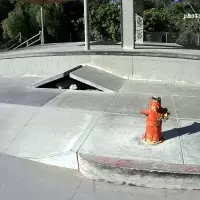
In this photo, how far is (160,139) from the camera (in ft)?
18.4

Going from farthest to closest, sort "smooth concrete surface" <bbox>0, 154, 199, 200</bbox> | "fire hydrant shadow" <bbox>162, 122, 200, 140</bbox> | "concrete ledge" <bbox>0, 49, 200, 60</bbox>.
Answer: "concrete ledge" <bbox>0, 49, 200, 60</bbox> → "fire hydrant shadow" <bbox>162, 122, 200, 140</bbox> → "smooth concrete surface" <bbox>0, 154, 199, 200</bbox>

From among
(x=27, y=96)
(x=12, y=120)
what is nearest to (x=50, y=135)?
(x=12, y=120)

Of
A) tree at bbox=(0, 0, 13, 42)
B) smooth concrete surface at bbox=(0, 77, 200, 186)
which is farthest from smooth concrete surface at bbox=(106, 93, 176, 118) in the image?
tree at bbox=(0, 0, 13, 42)

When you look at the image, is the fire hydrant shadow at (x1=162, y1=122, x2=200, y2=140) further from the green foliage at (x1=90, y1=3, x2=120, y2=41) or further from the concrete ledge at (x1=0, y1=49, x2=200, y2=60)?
the green foliage at (x1=90, y1=3, x2=120, y2=41)

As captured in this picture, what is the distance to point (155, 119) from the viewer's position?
17.6ft

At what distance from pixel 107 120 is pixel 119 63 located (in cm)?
404

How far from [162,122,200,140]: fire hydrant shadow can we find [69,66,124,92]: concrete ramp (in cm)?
290

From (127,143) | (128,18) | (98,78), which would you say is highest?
(128,18)

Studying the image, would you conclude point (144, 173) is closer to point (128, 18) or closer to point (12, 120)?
point (12, 120)

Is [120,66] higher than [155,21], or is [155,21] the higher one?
[155,21]

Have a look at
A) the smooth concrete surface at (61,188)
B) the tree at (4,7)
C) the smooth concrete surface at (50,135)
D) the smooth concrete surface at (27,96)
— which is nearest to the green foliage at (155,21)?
the tree at (4,7)

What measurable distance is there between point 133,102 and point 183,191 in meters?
3.32

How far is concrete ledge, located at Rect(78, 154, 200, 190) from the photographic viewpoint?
4.66 metres

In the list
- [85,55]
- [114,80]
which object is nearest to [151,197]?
[114,80]
